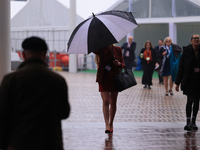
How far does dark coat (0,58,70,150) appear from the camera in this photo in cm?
257

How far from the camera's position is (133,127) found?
6715mm

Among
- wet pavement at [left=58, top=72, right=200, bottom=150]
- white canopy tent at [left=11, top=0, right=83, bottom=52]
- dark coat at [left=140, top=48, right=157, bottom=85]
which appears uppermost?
white canopy tent at [left=11, top=0, right=83, bottom=52]

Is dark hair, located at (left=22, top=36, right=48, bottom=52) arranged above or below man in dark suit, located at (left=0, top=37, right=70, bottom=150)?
above

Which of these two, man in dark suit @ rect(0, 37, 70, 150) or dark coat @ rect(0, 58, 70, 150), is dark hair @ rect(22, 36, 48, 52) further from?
dark coat @ rect(0, 58, 70, 150)

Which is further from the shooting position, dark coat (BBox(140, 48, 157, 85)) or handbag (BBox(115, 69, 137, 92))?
dark coat (BBox(140, 48, 157, 85))

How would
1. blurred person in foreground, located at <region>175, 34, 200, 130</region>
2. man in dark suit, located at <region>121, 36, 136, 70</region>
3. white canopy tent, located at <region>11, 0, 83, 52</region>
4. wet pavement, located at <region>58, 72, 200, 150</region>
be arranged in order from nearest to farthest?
wet pavement, located at <region>58, 72, 200, 150</region> → blurred person in foreground, located at <region>175, 34, 200, 130</region> → man in dark suit, located at <region>121, 36, 136, 70</region> → white canopy tent, located at <region>11, 0, 83, 52</region>

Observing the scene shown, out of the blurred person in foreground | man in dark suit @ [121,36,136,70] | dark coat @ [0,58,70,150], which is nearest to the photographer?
dark coat @ [0,58,70,150]

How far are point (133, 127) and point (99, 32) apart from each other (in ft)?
7.03

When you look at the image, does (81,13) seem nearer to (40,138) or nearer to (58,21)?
(58,21)

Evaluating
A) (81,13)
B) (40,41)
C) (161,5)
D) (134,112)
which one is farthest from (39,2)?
(40,41)

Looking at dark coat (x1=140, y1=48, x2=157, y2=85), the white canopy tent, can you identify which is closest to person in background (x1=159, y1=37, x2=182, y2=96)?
dark coat (x1=140, y1=48, x2=157, y2=85)

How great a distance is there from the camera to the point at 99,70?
5895 mm

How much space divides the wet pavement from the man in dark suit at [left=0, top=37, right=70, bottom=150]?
2628 millimetres

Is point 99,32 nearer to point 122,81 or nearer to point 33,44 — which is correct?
point 122,81
